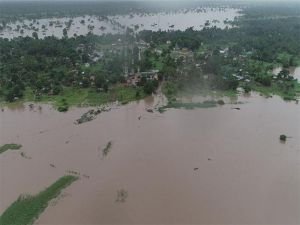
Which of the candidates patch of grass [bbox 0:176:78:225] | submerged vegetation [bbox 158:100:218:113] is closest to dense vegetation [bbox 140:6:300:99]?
submerged vegetation [bbox 158:100:218:113]

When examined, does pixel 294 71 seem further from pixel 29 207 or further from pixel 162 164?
pixel 29 207

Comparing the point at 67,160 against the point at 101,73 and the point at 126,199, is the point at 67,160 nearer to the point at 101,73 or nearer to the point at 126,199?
the point at 126,199

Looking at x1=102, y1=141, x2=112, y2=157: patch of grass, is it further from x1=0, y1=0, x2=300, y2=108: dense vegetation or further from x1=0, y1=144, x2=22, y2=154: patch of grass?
x1=0, y1=0, x2=300, y2=108: dense vegetation

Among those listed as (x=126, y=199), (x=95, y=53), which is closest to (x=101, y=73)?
(x=95, y=53)

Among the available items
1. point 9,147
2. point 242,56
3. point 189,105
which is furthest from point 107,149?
point 242,56

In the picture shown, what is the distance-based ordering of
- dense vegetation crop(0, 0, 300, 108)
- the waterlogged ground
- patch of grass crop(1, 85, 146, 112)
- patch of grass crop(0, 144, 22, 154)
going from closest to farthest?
patch of grass crop(0, 144, 22, 154) → patch of grass crop(1, 85, 146, 112) → dense vegetation crop(0, 0, 300, 108) → the waterlogged ground

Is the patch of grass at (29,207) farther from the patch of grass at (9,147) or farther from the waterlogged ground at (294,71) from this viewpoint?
the waterlogged ground at (294,71)

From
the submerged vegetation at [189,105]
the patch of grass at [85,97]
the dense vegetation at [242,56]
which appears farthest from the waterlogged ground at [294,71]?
the patch of grass at [85,97]

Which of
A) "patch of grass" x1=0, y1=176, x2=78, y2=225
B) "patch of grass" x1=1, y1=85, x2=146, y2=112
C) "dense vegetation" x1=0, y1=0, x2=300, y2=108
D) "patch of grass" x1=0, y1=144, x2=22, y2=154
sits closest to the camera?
"patch of grass" x1=0, y1=176, x2=78, y2=225
